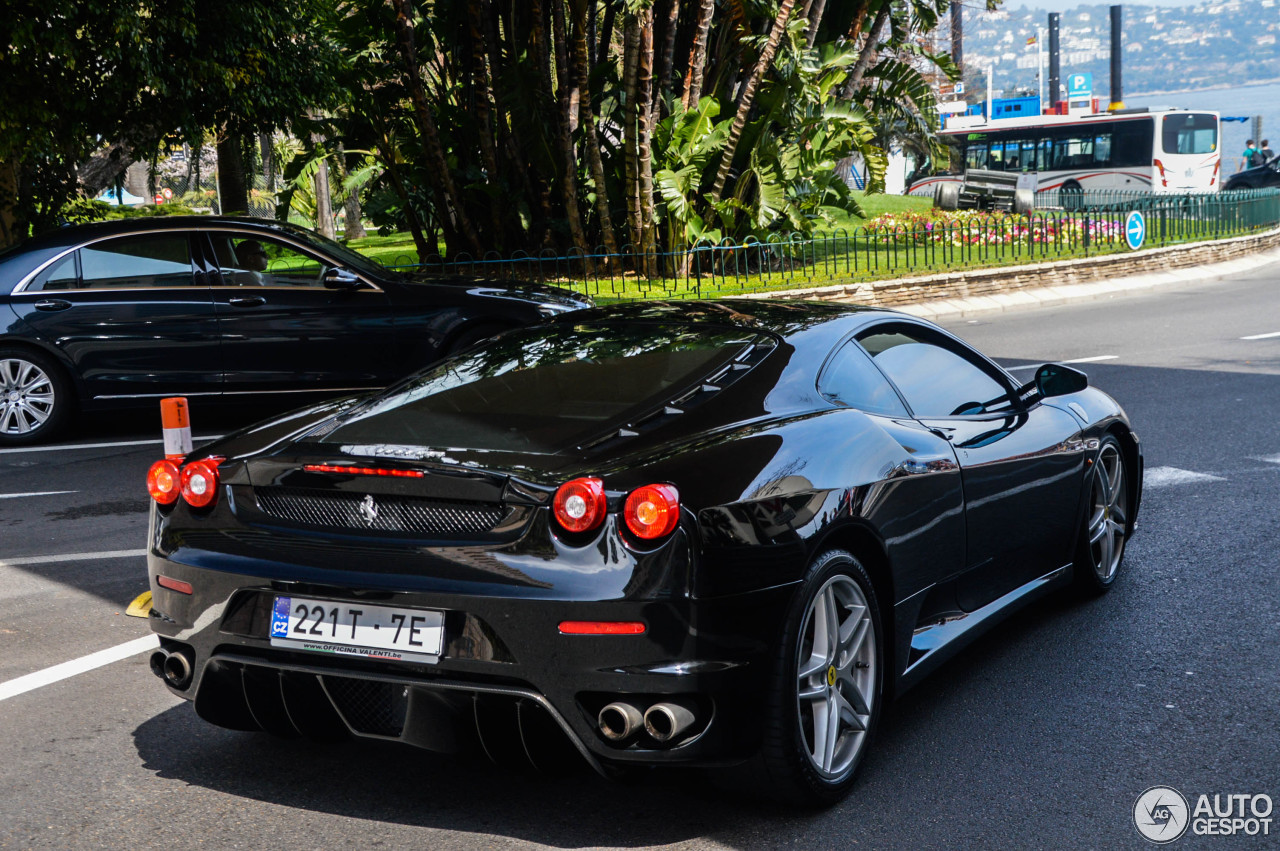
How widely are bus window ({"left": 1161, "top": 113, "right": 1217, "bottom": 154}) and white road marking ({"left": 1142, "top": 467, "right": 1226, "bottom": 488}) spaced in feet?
108

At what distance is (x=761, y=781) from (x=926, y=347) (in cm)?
198

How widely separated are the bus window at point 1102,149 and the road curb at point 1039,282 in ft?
39.6

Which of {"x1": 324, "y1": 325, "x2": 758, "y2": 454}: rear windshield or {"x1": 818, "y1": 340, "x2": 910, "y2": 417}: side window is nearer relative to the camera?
{"x1": 324, "y1": 325, "x2": 758, "y2": 454}: rear windshield

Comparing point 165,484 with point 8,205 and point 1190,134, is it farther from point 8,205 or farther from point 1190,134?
point 1190,134

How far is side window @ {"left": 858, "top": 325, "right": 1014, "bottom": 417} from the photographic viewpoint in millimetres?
4512

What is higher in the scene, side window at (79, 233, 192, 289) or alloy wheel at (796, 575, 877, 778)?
side window at (79, 233, 192, 289)

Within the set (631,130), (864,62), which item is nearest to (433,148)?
(631,130)

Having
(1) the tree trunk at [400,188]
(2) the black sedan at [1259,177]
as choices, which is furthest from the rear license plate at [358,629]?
(2) the black sedan at [1259,177]

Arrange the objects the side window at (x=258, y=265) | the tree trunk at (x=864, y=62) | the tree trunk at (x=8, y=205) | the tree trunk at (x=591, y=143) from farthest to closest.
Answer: the tree trunk at (x=864, y=62), the tree trunk at (x=591, y=143), the tree trunk at (x=8, y=205), the side window at (x=258, y=265)

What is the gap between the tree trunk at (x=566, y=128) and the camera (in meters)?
17.4

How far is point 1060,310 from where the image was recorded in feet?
62.6

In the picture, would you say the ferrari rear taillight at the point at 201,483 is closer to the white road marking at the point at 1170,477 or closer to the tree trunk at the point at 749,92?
the white road marking at the point at 1170,477

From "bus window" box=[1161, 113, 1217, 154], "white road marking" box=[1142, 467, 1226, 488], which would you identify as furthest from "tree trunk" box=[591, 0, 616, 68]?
"bus window" box=[1161, 113, 1217, 154]

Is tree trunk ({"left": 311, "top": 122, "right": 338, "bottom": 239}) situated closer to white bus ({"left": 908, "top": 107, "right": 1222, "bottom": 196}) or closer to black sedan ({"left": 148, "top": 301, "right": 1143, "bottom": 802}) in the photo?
white bus ({"left": 908, "top": 107, "right": 1222, "bottom": 196})
